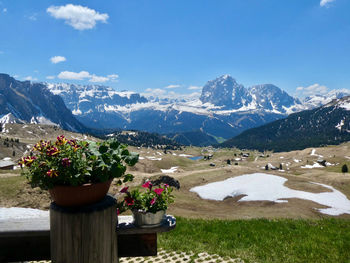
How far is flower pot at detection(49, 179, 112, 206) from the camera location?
4668mm

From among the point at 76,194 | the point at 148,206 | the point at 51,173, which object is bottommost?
the point at 148,206

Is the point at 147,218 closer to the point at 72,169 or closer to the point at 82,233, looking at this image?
the point at 82,233

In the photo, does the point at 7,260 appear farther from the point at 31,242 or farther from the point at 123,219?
the point at 123,219

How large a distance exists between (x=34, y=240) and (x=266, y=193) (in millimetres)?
44157

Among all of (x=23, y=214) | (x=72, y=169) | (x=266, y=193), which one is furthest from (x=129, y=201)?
(x=266, y=193)

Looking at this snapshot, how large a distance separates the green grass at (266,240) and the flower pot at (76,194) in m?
7.32

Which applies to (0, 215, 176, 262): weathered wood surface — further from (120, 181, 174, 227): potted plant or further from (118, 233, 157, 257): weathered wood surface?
(120, 181, 174, 227): potted plant

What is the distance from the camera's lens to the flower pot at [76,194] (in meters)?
4.67

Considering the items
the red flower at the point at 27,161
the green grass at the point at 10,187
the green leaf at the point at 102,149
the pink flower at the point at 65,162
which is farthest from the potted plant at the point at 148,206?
the green grass at the point at 10,187

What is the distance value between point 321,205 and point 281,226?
30.3m

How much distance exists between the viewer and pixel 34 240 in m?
5.46

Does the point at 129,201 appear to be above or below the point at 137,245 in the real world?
above

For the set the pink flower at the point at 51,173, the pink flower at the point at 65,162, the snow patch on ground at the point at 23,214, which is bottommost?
the snow patch on ground at the point at 23,214

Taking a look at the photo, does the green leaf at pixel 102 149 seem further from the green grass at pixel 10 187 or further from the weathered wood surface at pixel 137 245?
the green grass at pixel 10 187
